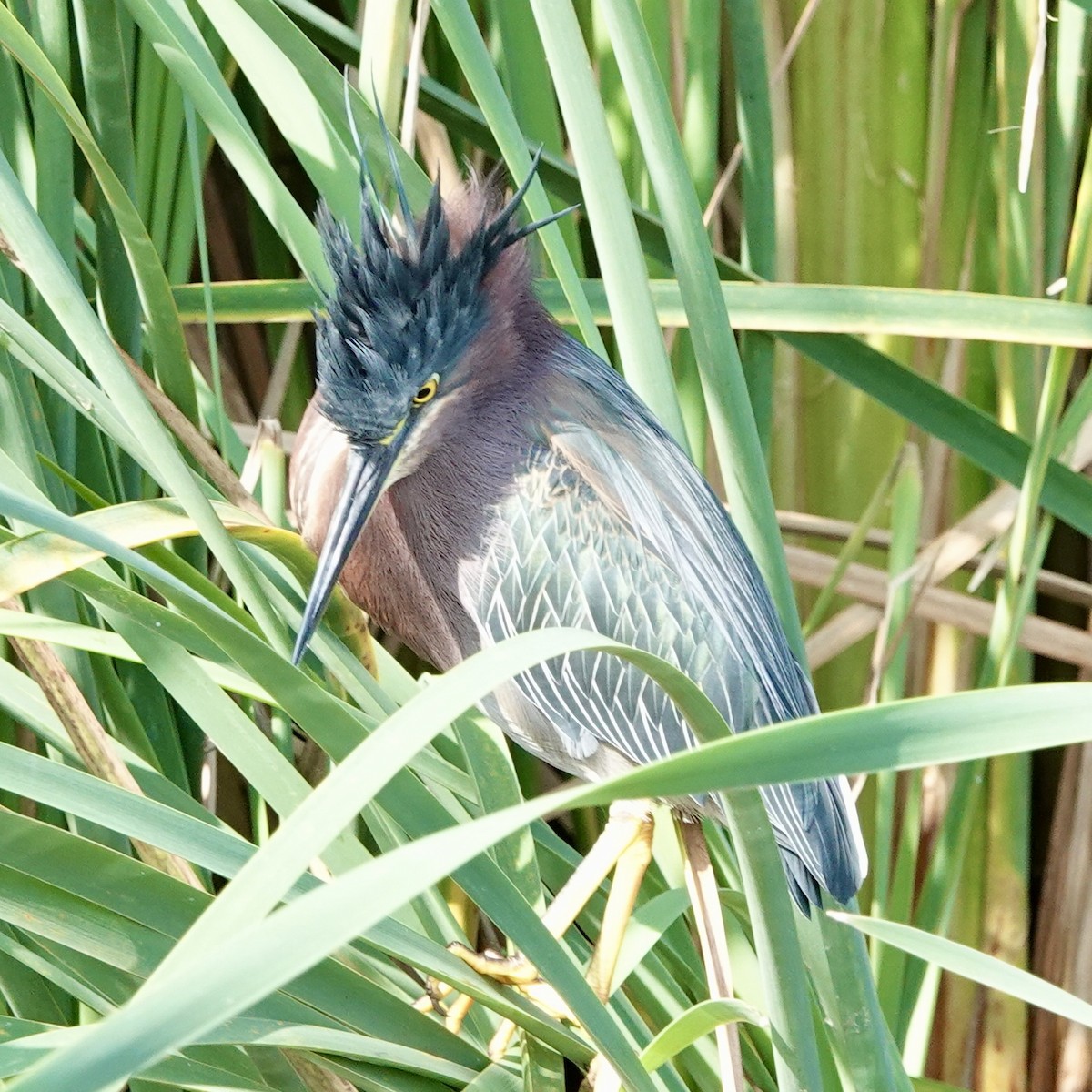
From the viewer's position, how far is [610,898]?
4.09 feet

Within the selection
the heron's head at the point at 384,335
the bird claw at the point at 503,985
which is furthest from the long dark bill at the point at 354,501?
the bird claw at the point at 503,985

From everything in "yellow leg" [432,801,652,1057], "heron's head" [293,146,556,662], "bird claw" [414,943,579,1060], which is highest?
"heron's head" [293,146,556,662]

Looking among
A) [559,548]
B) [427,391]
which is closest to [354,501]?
[427,391]

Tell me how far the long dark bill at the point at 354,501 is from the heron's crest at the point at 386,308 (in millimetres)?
22

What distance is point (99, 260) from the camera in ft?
3.67

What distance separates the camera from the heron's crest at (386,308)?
991 millimetres

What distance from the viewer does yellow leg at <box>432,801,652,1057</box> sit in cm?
118

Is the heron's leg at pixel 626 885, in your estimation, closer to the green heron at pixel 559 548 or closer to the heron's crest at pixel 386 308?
the green heron at pixel 559 548

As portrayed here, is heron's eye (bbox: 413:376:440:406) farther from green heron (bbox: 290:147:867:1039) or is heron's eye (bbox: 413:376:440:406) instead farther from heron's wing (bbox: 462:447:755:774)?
heron's wing (bbox: 462:447:755:774)

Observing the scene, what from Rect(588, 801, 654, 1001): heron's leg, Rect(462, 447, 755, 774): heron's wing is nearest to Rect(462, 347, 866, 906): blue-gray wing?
Rect(462, 447, 755, 774): heron's wing

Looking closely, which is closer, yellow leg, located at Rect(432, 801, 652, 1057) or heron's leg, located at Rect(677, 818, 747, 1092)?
heron's leg, located at Rect(677, 818, 747, 1092)

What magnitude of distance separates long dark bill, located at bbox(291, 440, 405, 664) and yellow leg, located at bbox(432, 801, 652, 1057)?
0.42 metres

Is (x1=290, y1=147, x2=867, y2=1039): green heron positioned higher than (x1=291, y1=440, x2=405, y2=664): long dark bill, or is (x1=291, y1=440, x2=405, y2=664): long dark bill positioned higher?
(x1=290, y1=147, x2=867, y2=1039): green heron

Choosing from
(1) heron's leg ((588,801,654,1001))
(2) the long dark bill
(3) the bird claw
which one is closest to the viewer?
(2) the long dark bill
